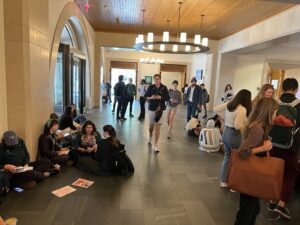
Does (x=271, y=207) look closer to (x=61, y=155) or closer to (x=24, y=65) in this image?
(x=61, y=155)

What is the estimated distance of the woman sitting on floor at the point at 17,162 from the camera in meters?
3.22

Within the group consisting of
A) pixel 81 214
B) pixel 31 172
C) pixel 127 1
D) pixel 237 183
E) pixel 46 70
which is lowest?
pixel 81 214

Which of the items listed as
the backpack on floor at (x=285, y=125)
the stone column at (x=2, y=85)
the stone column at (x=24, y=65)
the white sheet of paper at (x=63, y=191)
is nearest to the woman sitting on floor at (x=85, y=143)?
the stone column at (x=24, y=65)

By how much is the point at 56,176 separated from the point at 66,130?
58.7 inches

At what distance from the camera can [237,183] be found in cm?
217

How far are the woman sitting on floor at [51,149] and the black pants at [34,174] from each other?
0.29 meters

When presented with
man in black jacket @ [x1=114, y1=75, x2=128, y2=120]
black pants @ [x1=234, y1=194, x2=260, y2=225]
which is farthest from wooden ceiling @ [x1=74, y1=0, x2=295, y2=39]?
black pants @ [x1=234, y1=194, x2=260, y2=225]

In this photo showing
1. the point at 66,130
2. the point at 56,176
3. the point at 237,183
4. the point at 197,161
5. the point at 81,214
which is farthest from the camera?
the point at 66,130

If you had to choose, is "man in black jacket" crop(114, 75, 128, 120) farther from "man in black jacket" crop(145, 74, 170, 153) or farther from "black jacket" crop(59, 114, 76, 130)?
"black jacket" crop(59, 114, 76, 130)

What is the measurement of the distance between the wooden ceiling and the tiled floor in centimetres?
464

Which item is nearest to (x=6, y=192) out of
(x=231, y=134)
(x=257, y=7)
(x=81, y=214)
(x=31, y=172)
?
(x=31, y=172)

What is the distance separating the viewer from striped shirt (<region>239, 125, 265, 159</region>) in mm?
2117

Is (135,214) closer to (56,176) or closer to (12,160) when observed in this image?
(56,176)

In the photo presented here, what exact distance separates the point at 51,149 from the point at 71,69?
3.85m
